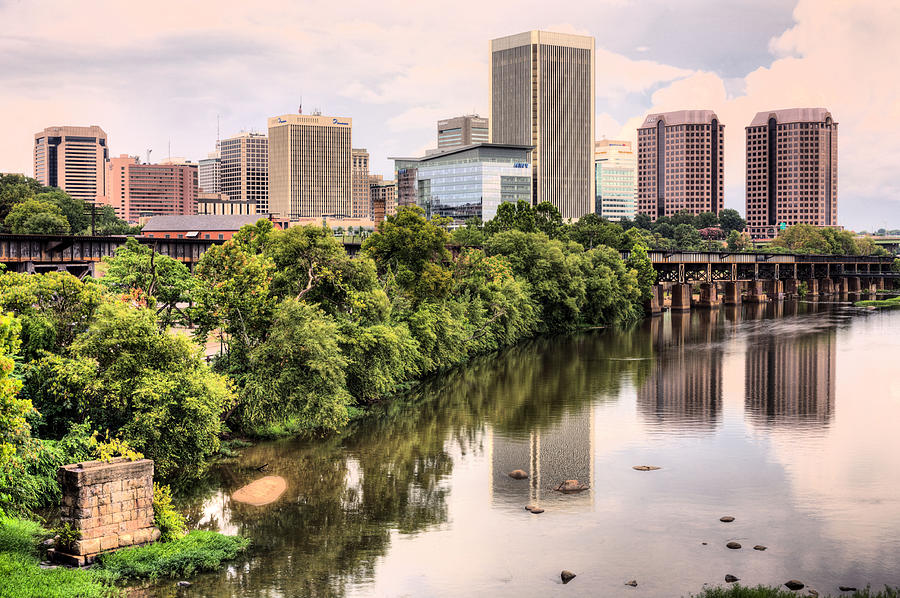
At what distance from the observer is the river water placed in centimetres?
3741

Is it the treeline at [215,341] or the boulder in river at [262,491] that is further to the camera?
the boulder in river at [262,491]

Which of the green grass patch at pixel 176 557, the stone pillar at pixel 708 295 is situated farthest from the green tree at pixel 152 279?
the stone pillar at pixel 708 295

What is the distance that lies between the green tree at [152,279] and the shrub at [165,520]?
1904cm

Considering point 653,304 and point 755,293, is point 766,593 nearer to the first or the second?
point 653,304

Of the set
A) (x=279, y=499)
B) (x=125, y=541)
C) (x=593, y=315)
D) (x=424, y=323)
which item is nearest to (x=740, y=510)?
(x=279, y=499)

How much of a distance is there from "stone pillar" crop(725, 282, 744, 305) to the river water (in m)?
106

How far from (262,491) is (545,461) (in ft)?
54.6

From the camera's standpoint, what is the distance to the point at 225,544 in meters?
39.5

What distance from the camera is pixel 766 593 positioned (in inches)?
1356

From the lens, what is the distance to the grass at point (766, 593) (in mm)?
34344

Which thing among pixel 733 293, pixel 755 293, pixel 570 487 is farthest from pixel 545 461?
pixel 755 293

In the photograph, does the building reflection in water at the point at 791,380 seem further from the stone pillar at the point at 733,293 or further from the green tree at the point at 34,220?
the green tree at the point at 34,220

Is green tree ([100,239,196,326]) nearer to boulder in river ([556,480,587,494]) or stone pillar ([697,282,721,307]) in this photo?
boulder in river ([556,480,587,494])

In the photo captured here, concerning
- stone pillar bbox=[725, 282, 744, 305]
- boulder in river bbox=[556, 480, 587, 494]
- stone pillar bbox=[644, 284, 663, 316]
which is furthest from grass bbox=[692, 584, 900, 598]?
stone pillar bbox=[725, 282, 744, 305]
